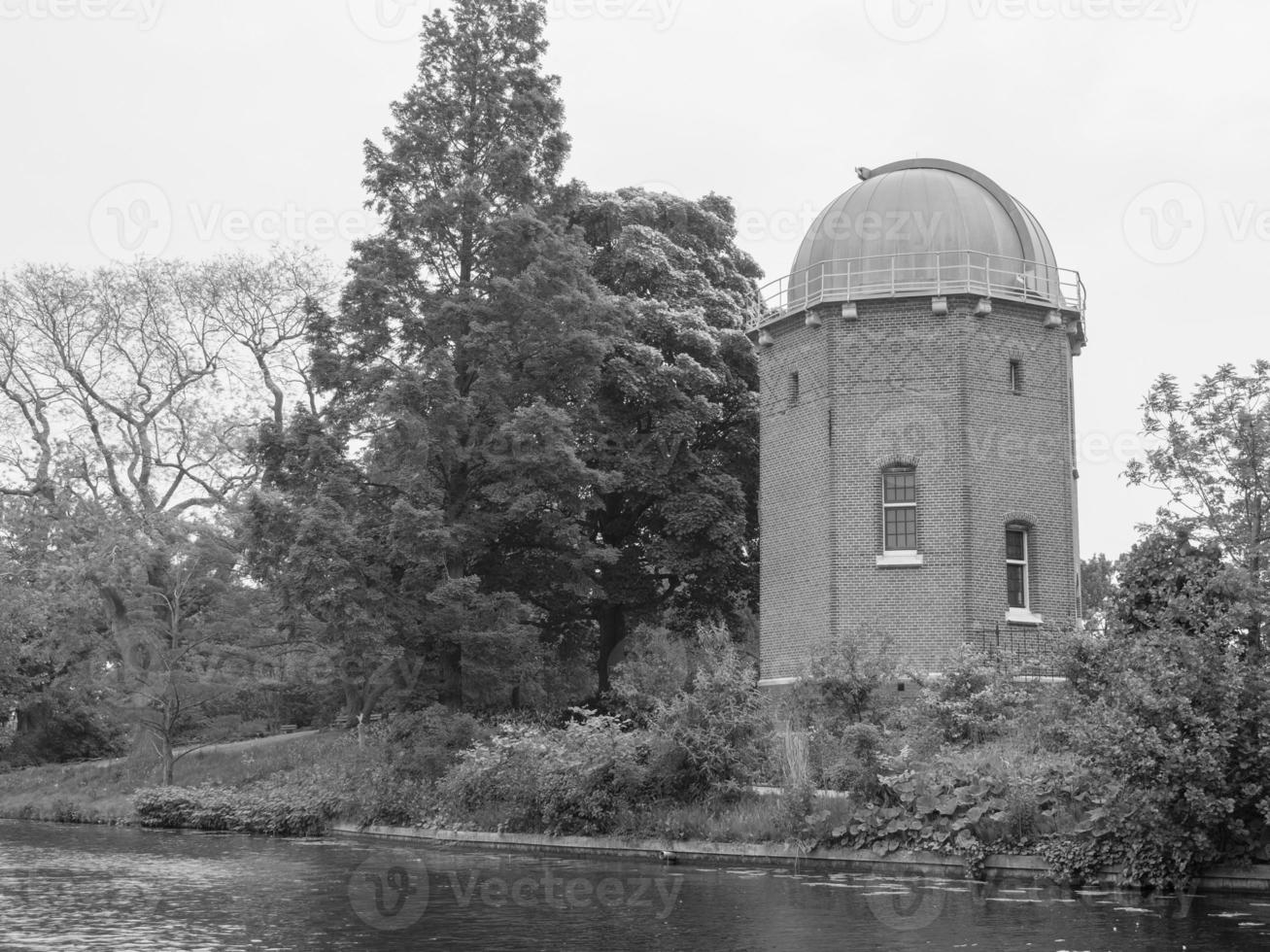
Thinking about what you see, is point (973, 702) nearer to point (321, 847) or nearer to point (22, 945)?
point (321, 847)

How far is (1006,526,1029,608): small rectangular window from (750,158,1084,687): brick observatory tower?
0.10 ft

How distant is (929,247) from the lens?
32.6 m

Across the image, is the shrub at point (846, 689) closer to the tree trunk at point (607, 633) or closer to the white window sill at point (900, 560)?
the white window sill at point (900, 560)

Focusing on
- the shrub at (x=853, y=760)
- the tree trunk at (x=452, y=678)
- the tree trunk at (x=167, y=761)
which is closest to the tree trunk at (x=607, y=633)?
the tree trunk at (x=452, y=678)

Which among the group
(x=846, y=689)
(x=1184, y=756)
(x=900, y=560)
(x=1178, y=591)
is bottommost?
(x=1184, y=756)

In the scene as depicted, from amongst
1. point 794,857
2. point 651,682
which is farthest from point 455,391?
point 794,857

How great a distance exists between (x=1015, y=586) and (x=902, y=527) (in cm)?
298

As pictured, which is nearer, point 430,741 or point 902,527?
point 430,741

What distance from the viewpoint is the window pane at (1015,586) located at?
105 ft

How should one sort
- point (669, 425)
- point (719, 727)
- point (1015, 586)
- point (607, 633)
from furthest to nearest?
point (607, 633), point (669, 425), point (1015, 586), point (719, 727)

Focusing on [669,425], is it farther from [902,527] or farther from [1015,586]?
[1015,586]

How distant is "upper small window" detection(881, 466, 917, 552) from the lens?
31.6 m

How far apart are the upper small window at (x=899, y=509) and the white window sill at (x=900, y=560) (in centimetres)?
30

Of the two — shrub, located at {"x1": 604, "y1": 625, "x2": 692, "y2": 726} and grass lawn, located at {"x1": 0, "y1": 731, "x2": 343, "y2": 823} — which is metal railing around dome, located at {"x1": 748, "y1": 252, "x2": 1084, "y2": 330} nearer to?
shrub, located at {"x1": 604, "y1": 625, "x2": 692, "y2": 726}
